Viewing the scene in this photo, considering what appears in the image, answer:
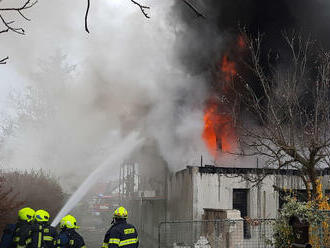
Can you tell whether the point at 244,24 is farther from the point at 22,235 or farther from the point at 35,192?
the point at 22,235

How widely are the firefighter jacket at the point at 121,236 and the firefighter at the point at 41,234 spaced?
82 centimetres

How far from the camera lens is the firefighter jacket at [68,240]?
5.73 meters

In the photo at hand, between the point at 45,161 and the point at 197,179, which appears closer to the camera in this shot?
the point at 197,179

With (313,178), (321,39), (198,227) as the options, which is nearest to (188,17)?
(321,39)

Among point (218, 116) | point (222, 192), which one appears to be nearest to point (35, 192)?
point (222, 192)

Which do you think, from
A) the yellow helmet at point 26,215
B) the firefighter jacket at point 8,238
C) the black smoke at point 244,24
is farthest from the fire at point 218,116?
the firefighter jacket at point 8,238

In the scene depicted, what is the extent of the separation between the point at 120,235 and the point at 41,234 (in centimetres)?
114

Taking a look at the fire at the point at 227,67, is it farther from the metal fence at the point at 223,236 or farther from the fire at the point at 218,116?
the metal fence at the point at 223,236

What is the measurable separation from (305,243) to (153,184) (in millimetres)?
16676

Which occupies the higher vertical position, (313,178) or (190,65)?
(190,65)

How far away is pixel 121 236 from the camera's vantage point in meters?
5.55

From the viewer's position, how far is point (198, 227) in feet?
43.3

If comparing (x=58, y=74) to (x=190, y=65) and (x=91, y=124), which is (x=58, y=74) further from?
(x=190, y=65)

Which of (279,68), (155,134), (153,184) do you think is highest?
(279,68)
